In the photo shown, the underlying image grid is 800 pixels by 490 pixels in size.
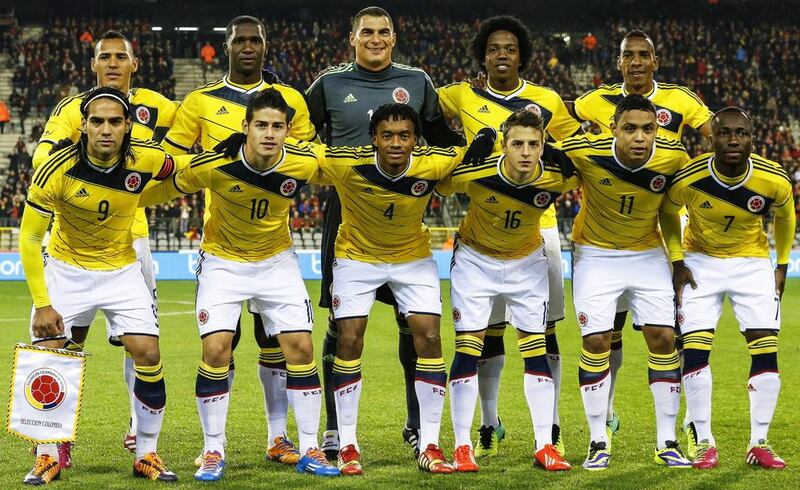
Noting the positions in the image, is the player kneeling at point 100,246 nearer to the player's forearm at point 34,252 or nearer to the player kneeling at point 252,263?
the player's forearm at point 34,252

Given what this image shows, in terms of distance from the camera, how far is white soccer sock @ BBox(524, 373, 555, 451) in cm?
625

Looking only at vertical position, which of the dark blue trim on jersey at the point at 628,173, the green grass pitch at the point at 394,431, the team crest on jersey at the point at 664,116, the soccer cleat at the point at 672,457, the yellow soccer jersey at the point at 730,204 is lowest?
the green grass pitch at the point at 394,431

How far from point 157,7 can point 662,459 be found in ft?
112

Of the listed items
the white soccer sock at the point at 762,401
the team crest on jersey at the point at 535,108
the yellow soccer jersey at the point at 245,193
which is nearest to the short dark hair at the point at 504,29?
the team crest on jersey at the point at 535,108

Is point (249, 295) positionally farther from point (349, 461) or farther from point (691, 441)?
point (691, 441)

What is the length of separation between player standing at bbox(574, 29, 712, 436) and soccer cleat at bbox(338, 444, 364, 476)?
199 cm

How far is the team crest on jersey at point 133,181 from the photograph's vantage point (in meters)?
6.01

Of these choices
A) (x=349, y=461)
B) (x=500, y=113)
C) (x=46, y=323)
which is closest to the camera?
(x=46, y=323)

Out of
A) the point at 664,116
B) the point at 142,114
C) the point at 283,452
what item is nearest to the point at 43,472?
the point at 283,452

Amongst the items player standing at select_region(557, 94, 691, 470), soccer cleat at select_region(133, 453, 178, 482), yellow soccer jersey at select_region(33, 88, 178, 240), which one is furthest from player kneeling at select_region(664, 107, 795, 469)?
yellow soccer jersey at select_region(33, 88, 178, 240)

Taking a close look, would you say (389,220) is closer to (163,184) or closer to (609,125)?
(163,184)

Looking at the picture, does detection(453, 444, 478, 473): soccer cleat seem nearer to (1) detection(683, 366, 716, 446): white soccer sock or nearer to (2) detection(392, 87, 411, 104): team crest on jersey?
(1) detection(683, 366, 716, 446): white soccer sock

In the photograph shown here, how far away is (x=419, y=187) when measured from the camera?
623 centimetres

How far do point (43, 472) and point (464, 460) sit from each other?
7.91 feet
